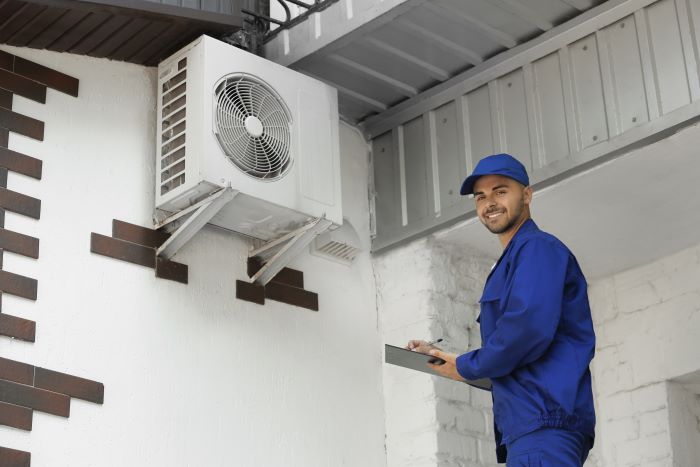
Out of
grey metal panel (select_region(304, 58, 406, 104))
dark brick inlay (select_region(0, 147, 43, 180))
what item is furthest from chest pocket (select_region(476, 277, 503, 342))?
grey metal panel (select_region(304, 58, 406, 104))

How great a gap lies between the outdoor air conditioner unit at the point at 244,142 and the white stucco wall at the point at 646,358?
4.70ft

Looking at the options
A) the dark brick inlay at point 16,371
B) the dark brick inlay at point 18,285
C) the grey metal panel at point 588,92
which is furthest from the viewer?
the grey metal panel at point 588,92

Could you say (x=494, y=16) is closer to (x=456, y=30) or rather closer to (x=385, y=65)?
(x=456, y=30)

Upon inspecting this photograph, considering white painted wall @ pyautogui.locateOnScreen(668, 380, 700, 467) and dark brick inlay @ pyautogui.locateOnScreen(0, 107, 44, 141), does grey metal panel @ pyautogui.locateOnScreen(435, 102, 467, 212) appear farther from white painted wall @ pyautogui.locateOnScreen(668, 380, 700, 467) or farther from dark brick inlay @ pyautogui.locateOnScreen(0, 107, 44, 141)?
dark brick inlay @ pyautogui.locateOnScreen(0, 107, 44, 141)

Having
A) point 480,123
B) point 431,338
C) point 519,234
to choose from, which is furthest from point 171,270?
point 519,234

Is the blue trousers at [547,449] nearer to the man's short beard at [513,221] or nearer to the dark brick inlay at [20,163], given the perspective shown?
the man's short beard at [513,221]

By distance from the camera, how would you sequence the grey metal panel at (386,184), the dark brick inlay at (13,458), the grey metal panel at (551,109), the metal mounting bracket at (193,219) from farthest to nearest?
the grey metal panel at (386,184) → the grey metal panel at (551,109) → the metal mounting bracket at (193,219) → the dark brick inlay at (13,458)

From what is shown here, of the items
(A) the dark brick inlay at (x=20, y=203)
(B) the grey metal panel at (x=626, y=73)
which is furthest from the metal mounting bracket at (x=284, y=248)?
(B) the grey metal panel at (x=626, y=73)

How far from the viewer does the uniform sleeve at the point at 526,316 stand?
3.47 metres

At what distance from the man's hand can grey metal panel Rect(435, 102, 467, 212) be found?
1.78 metres

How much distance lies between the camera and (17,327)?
4441 mm

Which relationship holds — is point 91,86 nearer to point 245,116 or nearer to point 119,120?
point 119,120

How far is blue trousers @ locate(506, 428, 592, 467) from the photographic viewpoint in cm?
338

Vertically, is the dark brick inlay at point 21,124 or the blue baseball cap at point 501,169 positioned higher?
the dark brick inlay at point 21,124
